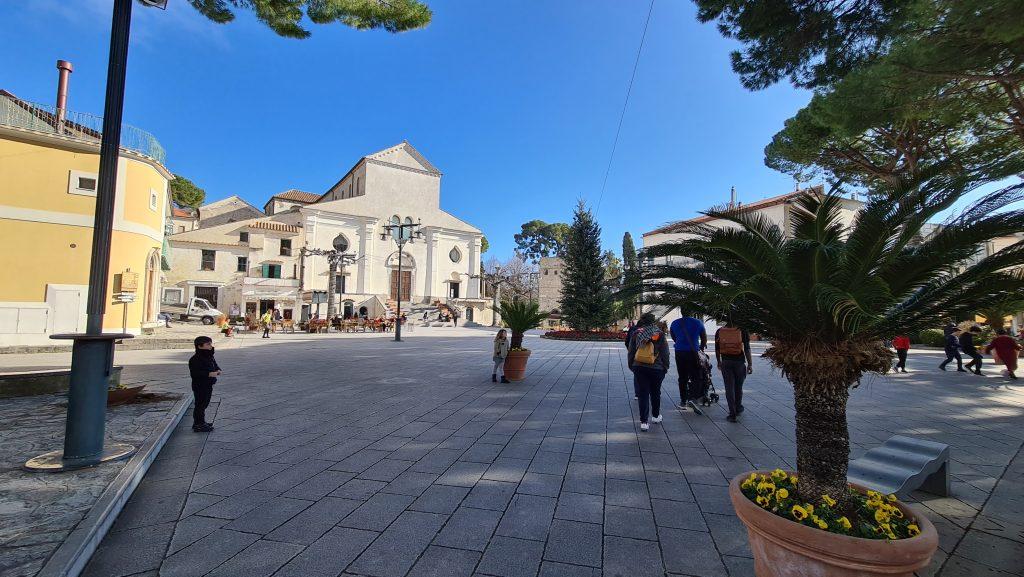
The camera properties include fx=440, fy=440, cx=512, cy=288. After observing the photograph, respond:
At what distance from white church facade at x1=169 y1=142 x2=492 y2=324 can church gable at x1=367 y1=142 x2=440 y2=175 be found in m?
0.11

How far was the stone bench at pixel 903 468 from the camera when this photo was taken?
310cm

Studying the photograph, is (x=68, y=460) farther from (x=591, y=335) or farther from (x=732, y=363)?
(x=591, y=335)

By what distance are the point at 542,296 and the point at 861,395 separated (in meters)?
42.8

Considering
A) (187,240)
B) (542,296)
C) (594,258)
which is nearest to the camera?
(594,258)

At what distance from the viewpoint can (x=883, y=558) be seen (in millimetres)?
1872

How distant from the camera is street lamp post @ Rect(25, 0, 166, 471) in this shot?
3.86m

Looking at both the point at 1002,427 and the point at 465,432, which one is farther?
the point at 1002,427

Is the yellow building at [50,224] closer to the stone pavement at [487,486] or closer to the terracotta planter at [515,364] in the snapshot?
the stone pavement at [487,486]

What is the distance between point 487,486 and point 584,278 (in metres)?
21.9

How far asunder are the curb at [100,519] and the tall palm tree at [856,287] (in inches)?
155

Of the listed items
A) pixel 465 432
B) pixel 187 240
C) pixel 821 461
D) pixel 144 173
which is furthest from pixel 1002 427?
pixel 187 240

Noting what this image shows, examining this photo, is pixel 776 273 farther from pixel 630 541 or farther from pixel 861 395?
pixel 861 395

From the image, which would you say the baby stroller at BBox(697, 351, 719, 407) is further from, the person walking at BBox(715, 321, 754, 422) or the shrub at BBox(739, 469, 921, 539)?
the shrub at BBox(739, 469, 921, 539)

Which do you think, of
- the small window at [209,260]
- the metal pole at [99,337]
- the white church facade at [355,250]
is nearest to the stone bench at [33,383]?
the metal pole at [99,337]
